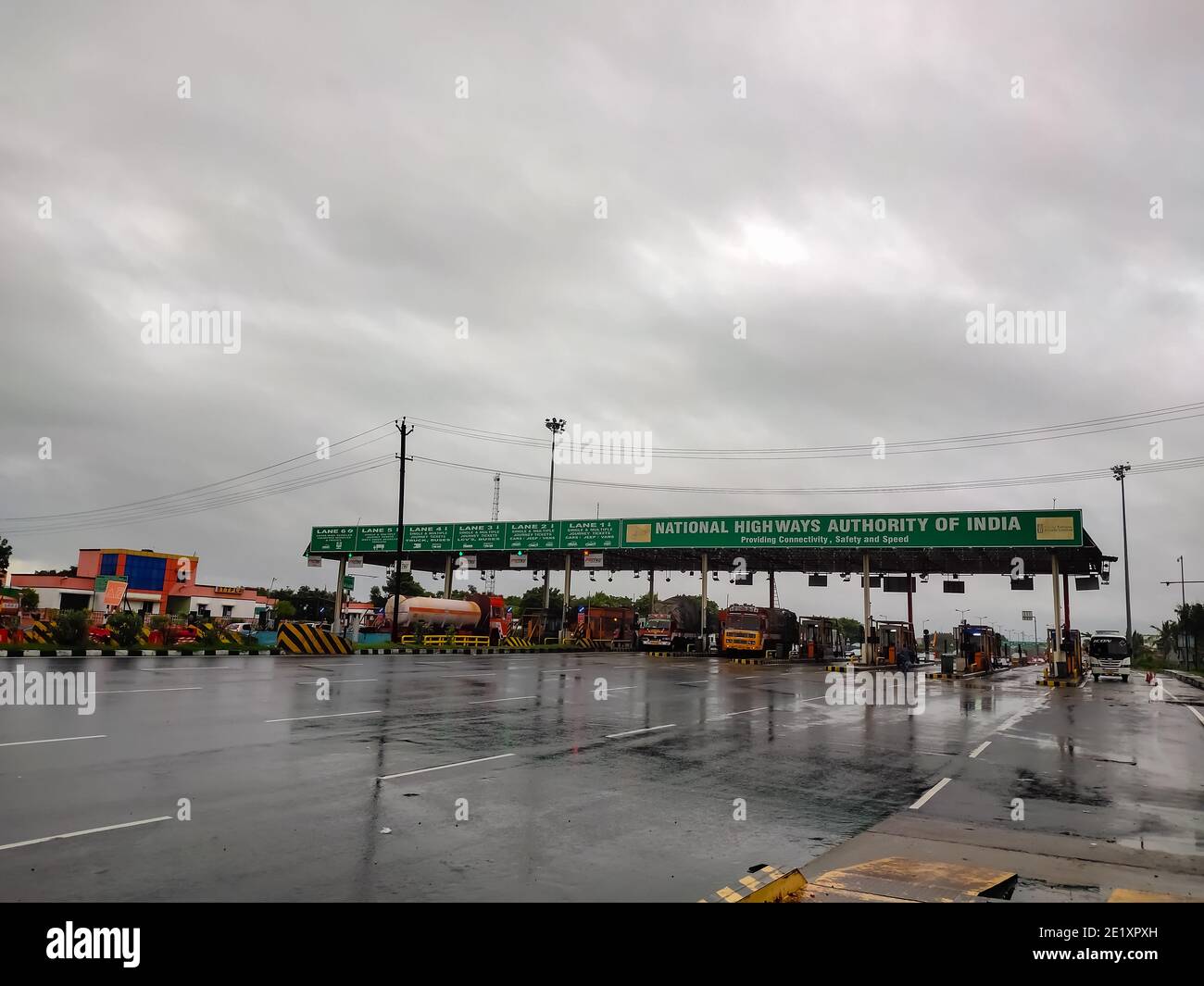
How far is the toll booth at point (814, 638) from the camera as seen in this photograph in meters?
58.6

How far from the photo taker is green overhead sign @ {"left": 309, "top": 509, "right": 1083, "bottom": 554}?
3959 cm

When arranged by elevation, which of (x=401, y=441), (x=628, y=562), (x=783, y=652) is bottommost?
(x=783, y=652)

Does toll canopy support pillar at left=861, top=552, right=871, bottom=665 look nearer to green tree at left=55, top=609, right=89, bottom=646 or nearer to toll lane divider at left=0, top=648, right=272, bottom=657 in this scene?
toll lane divider at left=0, top=648, right=272, bottom=657

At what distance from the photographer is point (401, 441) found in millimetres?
45438

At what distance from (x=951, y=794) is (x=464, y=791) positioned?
600cm

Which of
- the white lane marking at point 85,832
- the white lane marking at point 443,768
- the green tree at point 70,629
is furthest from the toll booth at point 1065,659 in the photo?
the green tree at point 70,629

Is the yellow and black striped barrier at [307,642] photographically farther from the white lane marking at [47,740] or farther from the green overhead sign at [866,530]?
the white lane marking at [47,740]

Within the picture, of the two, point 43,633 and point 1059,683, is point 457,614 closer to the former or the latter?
point 43,633

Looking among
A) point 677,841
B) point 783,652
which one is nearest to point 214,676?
point 677,841

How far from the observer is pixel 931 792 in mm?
10023

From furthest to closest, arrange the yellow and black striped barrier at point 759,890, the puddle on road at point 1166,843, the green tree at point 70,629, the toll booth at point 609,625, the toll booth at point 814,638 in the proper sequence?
1. the toll booth at point 814,638
2. the toll booth at point 609,625
3. the green tree at point 70,629
4. the puddle on road at point 1166,843
5. the yellow and black striped barrier at point 759,890

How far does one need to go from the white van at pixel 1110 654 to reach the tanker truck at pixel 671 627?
2436cm
